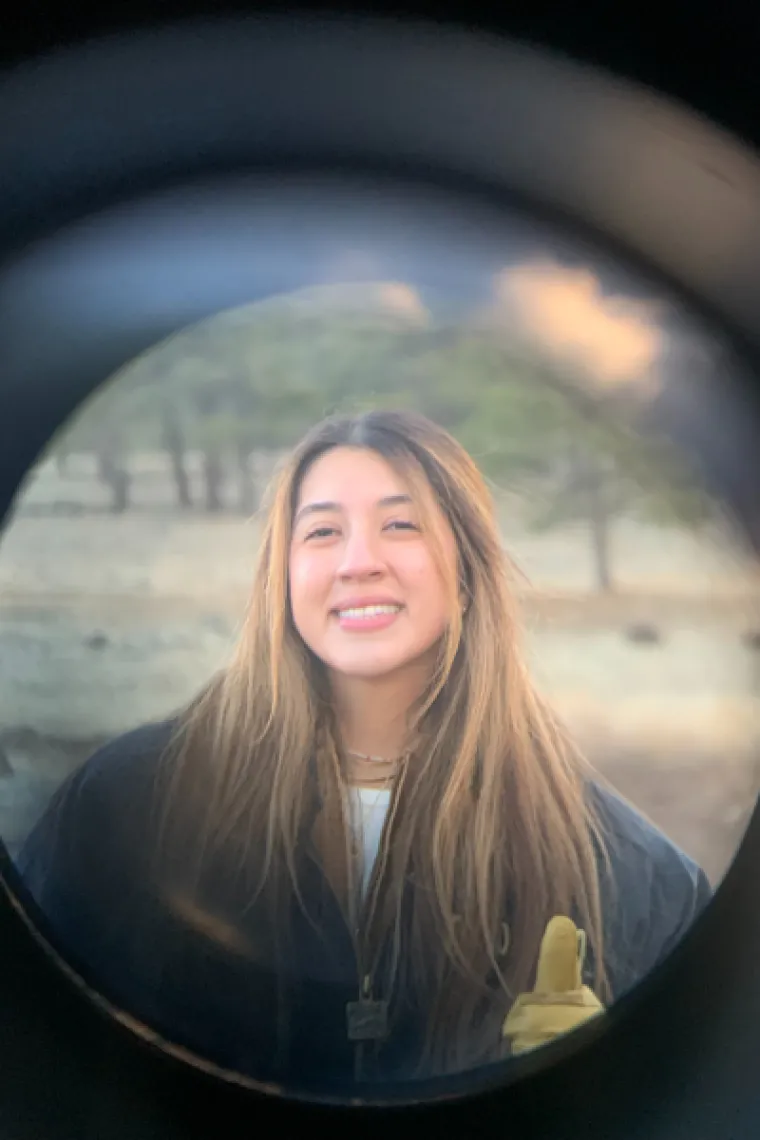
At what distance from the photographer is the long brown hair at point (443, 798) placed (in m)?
0.56

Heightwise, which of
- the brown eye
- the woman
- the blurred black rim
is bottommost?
the woman

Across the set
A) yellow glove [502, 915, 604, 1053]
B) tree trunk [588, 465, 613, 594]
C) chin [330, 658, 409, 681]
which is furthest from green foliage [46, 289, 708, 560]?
yellow glove [502, 915, 604, 1053]

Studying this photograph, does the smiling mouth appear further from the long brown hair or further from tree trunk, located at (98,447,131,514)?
tree trunk, located at (98,447,131,514)

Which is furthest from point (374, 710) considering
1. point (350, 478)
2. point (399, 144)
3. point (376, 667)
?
point (399, 144)

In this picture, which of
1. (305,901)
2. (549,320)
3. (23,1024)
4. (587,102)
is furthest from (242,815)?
(587,102)

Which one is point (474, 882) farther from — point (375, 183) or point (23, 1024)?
point (375, 183)

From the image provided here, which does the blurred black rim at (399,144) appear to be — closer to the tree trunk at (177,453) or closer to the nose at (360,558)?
the tree trunk at (177,453)

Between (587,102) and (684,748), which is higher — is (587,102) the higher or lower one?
the higher one

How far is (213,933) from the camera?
564mm

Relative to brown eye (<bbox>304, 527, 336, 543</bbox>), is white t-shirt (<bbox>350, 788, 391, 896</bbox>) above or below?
below

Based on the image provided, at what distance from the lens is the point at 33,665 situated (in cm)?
59

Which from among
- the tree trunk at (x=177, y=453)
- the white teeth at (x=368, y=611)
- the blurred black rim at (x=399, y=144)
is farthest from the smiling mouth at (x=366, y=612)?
the blurred black rim at (x=399, y=144)

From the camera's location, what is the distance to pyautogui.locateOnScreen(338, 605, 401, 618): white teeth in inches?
22.3

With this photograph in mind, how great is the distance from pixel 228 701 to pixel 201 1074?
0.21 meters
